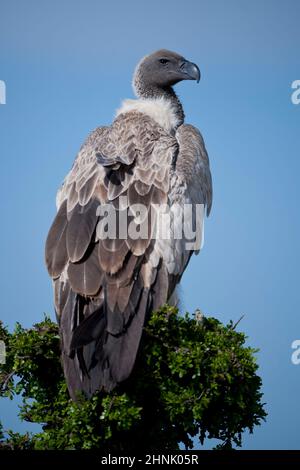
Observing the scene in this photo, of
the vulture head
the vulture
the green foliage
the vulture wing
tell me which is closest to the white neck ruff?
the vulture

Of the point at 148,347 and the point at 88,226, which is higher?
the point at 88,226

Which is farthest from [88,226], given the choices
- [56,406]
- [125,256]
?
[56,406]

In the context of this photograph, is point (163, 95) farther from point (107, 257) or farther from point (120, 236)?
point (107, 257)

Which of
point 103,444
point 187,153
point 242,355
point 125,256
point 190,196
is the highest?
point 187,153

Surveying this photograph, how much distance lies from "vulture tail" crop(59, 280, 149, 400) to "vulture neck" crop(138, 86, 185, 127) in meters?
4.05

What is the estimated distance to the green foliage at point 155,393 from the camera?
288 inches

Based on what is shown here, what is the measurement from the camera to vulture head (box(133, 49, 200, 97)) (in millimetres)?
11242

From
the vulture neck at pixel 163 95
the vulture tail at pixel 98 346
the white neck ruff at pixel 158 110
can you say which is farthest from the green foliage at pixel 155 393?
the vulture neck at pixel 163 95

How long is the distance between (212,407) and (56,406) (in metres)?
1.50

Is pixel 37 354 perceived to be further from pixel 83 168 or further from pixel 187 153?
pixel 187 153

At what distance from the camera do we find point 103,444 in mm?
7402

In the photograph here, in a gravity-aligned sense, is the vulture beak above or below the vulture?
above

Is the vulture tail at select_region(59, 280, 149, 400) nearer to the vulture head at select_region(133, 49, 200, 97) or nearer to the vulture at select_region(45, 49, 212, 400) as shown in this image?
the vulture at select_region(45, 49, 212, 400)

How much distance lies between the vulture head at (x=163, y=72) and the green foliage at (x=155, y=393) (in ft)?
14.4
